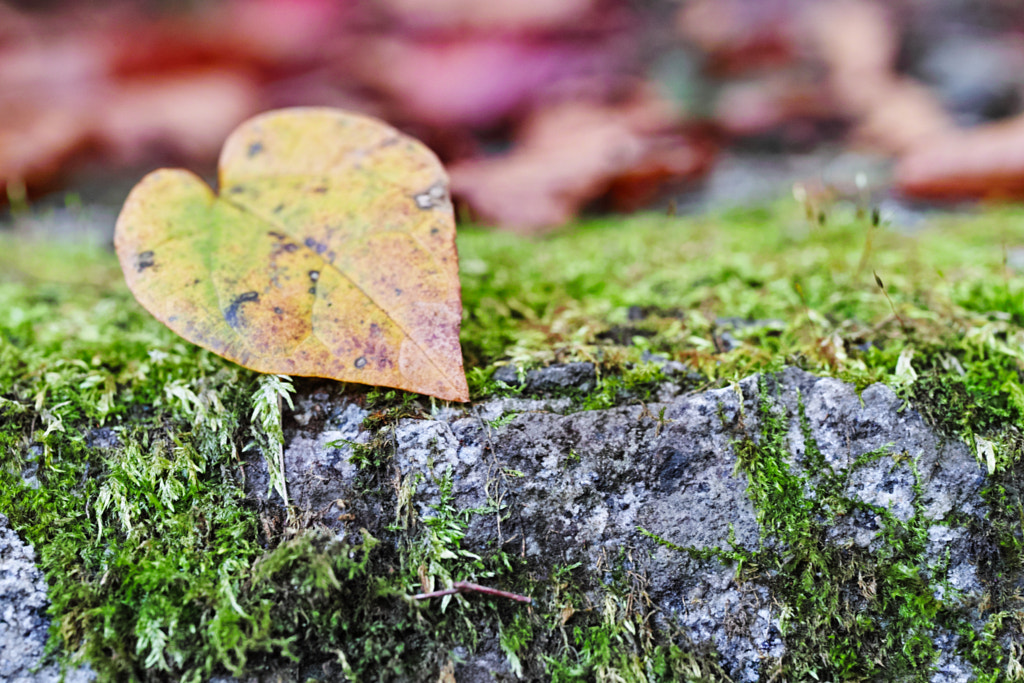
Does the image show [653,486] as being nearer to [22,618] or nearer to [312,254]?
[312,254]

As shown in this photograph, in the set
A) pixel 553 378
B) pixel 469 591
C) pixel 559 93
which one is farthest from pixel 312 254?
pixel 559 93

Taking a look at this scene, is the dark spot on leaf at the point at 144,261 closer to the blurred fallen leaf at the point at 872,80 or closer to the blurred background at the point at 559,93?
the blurred background at the point at 559,93

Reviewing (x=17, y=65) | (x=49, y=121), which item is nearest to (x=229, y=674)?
(x=49, y=121)

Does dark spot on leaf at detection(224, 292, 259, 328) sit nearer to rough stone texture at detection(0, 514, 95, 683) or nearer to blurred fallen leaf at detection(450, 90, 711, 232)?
rough stone texture at detection(0, 514, 95, 683)

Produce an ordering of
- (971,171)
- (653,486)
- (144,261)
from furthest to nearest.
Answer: (971,171) → (144,261) → (653,486)

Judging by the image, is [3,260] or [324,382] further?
[3,260]

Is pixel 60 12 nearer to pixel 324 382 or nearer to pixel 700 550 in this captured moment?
pixel 324 382

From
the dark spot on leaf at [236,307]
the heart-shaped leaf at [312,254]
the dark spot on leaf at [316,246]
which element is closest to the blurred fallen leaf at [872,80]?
the heart-shaped leaf at [312,254]
